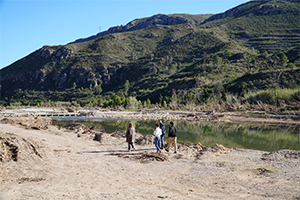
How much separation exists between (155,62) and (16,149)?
11779 centimetres

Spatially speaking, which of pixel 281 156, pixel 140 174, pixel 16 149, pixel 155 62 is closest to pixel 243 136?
pixel 281 156

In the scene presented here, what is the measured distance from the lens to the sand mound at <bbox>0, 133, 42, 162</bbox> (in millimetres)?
10334

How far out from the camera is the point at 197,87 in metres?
80.4

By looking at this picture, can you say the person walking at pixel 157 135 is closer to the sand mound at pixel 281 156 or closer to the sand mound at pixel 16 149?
the sand mound at pixel 281 156

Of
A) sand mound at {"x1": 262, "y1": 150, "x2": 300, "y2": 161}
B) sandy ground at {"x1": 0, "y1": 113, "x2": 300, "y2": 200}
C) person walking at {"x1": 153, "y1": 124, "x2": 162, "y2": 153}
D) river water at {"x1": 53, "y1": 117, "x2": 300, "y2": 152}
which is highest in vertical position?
person walking at {"x1": 153, "y1": 124, "x2": 162, "y2": 153}

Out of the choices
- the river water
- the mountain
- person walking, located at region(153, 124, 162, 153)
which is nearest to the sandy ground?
person walking, located at region(153, 124, 162, 153)

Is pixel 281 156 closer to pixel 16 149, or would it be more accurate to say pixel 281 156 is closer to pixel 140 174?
pixel 140 174

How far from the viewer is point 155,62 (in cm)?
12619

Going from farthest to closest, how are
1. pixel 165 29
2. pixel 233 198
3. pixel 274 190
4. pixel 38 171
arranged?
pixel 165 29
pixel 38 171
pixel 274 190
pixel 233 198

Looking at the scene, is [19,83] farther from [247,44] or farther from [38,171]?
[38,171]

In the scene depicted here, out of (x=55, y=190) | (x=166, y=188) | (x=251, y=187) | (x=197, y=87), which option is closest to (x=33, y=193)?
(x=55, y=190)

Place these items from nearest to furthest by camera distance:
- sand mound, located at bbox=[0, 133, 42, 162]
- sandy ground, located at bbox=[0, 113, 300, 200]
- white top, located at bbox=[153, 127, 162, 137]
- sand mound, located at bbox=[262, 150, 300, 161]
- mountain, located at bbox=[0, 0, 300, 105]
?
sandy ground, located at bbox=[0, 113, 300, 200] → sand mound, located at bbox=[0, 133, 42, 162] → sand mound, located at bbox=[262, 150, 300, 161] → white top, located at bbox=[153, 127, 162, 137] → mountain, located at bbox=[0, 0, 300, 105]

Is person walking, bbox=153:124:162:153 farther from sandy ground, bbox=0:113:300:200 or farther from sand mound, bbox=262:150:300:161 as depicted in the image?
sand mound, bbox=262:150:300:161

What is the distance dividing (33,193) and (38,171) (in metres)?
2.65
